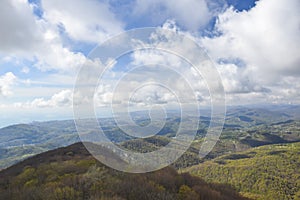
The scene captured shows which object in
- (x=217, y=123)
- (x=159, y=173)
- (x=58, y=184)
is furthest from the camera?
(x=159, y=173)

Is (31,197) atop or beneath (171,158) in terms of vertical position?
beneath

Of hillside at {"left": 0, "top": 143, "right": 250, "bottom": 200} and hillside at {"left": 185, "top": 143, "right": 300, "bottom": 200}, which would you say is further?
hillside at {"left": 185, "top": 143, "right": 300, "bottom": 200}

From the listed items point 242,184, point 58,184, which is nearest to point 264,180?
point 242,184

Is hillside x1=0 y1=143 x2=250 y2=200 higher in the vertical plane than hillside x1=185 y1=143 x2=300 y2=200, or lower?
higher

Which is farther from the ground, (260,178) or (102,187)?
(102,187)

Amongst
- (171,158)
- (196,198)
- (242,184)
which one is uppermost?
(171,158)

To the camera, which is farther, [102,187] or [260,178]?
[260,178]

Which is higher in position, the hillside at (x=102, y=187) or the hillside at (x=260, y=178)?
the hillside at (x=102, y=187)

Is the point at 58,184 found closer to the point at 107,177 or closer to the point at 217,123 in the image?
the point at 107,177

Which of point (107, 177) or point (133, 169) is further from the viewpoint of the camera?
point (107, 177)

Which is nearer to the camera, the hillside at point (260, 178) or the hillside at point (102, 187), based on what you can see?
the hillside at point (102, 187)

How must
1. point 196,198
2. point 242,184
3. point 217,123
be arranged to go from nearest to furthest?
1. point 217,123
2. point 196,198
3. point 242,184
